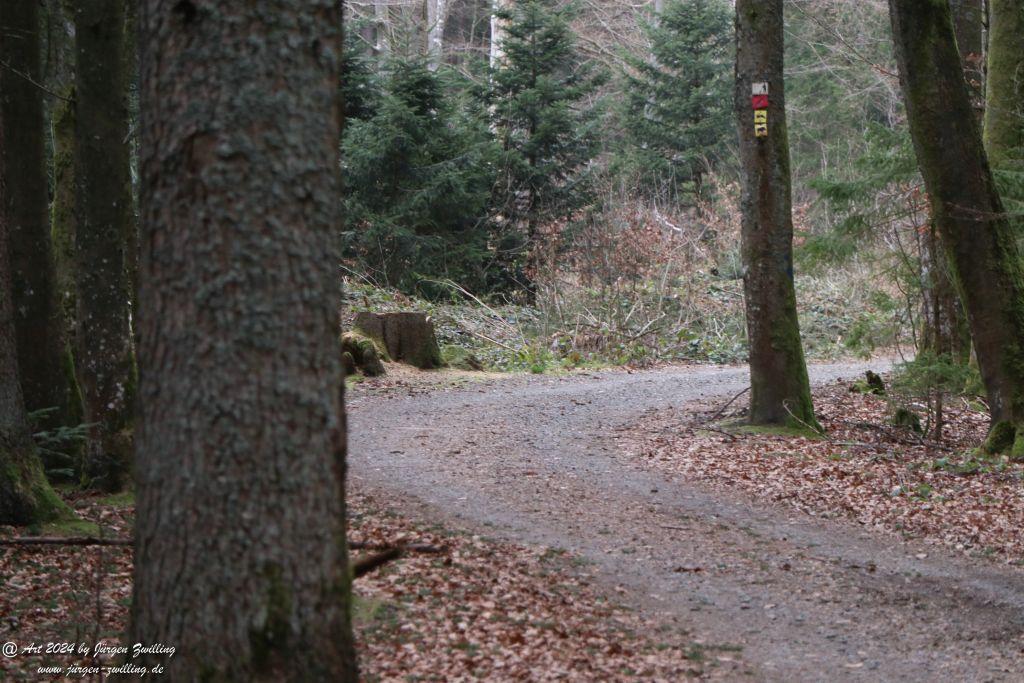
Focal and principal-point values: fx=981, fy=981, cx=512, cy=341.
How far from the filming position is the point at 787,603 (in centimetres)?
614

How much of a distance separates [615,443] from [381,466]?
116 inches

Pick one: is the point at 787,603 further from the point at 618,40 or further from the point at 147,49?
the point at 618,40

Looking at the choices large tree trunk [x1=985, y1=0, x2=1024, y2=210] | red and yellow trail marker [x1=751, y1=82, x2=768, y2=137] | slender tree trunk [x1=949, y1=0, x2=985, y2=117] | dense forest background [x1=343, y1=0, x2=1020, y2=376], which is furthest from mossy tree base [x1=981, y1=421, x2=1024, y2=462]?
dense forest background [x1=343, y1=0, x2=1020, y2=376]

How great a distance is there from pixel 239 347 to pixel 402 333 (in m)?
14.2

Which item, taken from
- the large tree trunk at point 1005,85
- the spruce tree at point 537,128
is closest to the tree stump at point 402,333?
the spruce tree at point 537,128

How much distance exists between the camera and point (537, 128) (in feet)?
79.7

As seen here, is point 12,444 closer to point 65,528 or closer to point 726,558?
point 65,528

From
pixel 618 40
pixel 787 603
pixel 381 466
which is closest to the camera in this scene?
pixel 787 603

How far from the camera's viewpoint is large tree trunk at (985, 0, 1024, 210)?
11.8 metres

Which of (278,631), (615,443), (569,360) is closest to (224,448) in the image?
(278,631)

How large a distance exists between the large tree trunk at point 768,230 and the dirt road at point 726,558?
2.14 metres

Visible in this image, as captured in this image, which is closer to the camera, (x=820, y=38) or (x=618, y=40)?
(x=820, y=38)

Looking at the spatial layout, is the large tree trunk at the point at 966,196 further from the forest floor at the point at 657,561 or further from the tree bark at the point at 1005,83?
the tree bark at the point at 1005,83

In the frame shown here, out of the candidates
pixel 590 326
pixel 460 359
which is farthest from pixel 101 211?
pixel 590 326
